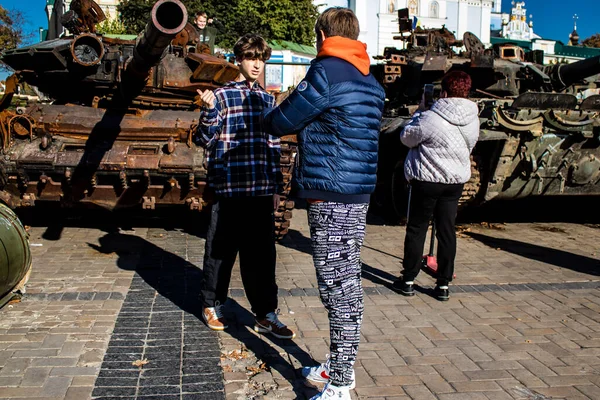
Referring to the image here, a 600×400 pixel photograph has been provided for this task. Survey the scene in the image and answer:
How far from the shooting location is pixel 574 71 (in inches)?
406

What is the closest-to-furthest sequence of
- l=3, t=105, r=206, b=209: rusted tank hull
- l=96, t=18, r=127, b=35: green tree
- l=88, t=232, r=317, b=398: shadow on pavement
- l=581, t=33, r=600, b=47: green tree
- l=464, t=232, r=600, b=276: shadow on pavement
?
l=88, t=232, r=317, b=398: shadow on pavement, l=3, t=105, r=206, b=209: rusted tank hull, l=464, t=232, r=600, b=276: shadow on pavement, l=96, t=18, r=127, b=35: green tree, l=581, t=33, r=600, b=47: green tree

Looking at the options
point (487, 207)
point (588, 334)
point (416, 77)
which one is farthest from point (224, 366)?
point (487, 207)

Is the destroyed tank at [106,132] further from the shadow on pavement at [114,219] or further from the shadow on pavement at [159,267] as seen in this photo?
the shadow on pavement at [114,219]

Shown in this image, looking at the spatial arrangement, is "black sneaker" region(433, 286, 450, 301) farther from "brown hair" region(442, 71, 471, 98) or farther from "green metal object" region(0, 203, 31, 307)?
"green metal object" region(0, 203, 31, 307)

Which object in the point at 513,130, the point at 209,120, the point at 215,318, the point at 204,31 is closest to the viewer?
the point at 209,120

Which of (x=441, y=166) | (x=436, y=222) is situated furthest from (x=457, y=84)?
(x=436, y=222)

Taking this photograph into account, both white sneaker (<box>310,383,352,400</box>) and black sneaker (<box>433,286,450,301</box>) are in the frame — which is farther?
black sneaker (<box>433,286,450,301</box>)

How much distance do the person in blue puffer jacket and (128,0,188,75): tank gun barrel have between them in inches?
76.2

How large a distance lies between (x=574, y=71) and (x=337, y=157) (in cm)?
818

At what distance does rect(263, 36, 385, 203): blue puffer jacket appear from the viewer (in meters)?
3.44

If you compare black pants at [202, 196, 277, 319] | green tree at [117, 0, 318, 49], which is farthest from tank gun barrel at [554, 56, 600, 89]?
green tree at [117, 0, 318, 49]

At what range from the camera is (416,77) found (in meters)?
10.8

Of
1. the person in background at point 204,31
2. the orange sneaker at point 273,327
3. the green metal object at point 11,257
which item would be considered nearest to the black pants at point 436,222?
the orange sneaker at point 273,327

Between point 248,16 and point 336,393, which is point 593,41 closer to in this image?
point 248,16
